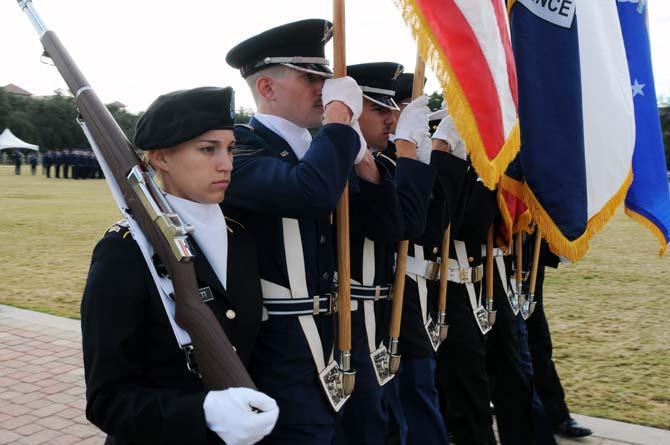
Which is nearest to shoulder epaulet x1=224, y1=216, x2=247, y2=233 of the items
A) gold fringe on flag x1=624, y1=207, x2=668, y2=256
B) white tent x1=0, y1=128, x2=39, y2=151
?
gold fringe on flag x1=624, y1=207, x2=668, y2=256

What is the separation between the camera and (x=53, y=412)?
15.2 ft

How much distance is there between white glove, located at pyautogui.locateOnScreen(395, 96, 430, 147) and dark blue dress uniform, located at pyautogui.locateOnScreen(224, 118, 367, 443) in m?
0.60

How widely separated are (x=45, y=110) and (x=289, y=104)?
58711mm

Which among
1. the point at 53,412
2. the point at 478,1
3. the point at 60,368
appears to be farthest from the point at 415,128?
the point at 60,368

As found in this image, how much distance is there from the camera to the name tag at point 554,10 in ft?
11.5

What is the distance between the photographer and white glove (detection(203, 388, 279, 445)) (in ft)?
5.54

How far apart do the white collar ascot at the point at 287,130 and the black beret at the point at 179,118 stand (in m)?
0.46

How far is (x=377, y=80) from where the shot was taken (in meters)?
3.34

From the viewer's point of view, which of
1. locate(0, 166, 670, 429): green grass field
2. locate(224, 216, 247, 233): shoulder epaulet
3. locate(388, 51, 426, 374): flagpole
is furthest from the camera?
locate(0, 166, 670, 429): green grass field

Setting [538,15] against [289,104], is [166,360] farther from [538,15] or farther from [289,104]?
[538,15]

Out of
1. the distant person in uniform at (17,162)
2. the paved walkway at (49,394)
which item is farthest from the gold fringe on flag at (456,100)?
the distant person in uniform at (17,162)

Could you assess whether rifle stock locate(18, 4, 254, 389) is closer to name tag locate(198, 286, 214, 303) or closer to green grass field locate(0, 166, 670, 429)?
name tag locate(198, 286, 214, 303)

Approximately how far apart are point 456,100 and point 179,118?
55.3 inches

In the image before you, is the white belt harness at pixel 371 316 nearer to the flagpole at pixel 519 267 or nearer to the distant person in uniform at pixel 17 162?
the flagpole at pixel 519 267
